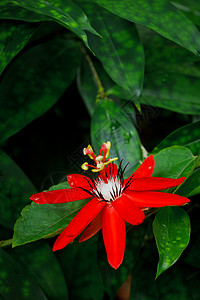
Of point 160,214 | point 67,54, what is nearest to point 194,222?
point 160,214

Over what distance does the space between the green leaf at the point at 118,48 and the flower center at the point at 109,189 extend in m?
0.18

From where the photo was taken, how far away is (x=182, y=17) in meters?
0.65

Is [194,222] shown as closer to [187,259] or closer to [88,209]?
[187,259]

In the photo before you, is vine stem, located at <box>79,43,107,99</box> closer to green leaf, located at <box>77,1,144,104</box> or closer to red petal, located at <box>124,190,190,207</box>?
green leaf, located at <box>77,1,144,104</box>

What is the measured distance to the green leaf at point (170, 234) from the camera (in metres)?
0.48

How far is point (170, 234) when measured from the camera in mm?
510

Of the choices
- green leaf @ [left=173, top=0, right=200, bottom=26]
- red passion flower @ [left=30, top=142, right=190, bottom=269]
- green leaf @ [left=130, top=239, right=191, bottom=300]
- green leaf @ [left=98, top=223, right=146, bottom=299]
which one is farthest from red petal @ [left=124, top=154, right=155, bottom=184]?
green leaf @ [left=173, top=0, right=200, bottom=26]

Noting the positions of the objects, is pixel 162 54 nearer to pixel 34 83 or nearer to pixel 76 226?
pixel 34 83

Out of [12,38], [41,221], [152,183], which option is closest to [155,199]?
[152,183]

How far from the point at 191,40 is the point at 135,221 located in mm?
330

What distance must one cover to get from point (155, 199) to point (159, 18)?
12.7 inches

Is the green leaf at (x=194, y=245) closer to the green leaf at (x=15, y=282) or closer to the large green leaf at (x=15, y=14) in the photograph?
the green leaf at (x=15, y=282)

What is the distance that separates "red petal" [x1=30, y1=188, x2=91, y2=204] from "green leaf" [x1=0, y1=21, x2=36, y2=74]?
0.73 ft

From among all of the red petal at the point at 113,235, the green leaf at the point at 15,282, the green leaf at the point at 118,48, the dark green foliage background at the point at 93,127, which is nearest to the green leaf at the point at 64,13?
the dark green foliage background at the point at 93,127
